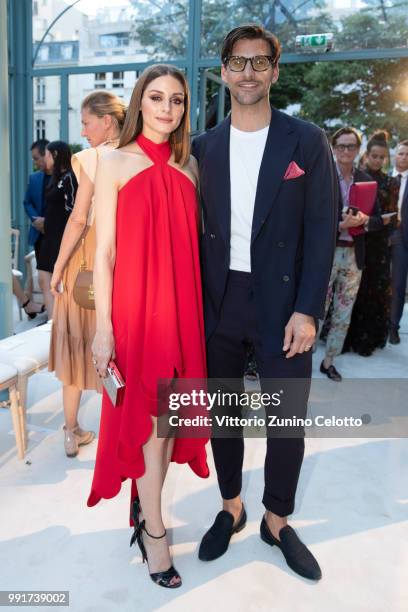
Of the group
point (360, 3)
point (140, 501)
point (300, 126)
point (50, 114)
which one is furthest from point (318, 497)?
point (50, 114)

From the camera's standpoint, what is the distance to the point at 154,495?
204 cm

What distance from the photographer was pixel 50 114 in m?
7.13

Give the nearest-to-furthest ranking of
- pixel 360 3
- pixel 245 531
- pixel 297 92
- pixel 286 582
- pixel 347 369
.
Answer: pixel 286 582, pixel 245 531, pixel 347 369, pixel 360 3, pixel 297 92

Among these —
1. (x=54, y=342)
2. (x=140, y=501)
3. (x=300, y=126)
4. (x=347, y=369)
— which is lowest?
(x=347, y=369)

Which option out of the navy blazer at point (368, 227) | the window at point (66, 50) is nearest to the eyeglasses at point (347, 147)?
the navy blazer at point (368, 227)

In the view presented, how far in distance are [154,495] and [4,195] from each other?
2.14 meters

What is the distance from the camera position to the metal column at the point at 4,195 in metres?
3.25

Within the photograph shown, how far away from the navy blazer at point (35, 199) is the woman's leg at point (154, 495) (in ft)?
12.7

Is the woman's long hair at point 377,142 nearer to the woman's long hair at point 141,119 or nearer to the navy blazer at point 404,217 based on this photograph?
the navy blazer at point 404,217

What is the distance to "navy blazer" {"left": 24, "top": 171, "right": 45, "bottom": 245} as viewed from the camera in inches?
214

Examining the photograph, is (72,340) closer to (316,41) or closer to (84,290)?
(84,290)

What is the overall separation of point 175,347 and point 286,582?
97 cm

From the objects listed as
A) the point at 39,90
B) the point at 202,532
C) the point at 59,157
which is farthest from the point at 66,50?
the point at 202,532

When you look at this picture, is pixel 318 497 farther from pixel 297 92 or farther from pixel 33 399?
pixel 297 92
